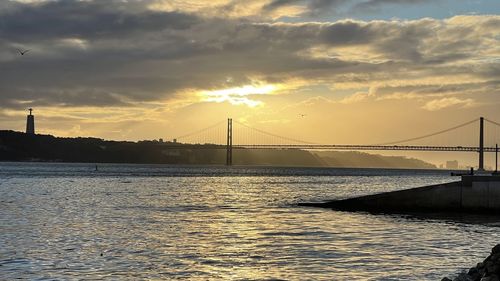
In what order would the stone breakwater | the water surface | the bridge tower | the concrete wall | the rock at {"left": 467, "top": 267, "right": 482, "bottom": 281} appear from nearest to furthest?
the stone breakwater, the rock at {"left": 467, "top": 267, "right": 482, "bottom": 281}, the water surface, the concrete wall, the bridge tower

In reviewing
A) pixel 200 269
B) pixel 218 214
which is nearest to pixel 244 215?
pixel 218 214

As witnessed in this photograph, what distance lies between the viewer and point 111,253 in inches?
955

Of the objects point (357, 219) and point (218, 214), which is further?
point (218, 214)

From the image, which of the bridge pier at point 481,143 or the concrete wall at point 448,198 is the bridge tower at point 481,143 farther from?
the concrete wall at point 448,198

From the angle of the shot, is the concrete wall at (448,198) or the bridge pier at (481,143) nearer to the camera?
the concrete wall at (448,198)

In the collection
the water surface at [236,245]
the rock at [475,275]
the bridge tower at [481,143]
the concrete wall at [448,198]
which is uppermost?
the bridge tower at [481,143]

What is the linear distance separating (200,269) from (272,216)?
21347 mm

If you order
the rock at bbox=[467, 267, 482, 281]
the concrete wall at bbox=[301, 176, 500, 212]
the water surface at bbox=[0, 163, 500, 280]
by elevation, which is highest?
the concrete wall at bbox=[301, 176, 500, 212]

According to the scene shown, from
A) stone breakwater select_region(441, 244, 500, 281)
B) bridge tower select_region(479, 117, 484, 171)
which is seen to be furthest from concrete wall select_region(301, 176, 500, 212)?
bridge tower select_region(479, 117, 484, 171)

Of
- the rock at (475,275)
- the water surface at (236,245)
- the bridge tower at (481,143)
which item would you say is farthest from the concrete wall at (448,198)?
the bridge tower at (481,143)

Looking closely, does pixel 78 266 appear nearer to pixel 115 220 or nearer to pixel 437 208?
pixel 115 220

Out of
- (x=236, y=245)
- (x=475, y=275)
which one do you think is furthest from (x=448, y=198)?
(x=475, y=275)

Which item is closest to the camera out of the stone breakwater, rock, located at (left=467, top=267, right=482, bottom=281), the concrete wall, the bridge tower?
the stone breakwater

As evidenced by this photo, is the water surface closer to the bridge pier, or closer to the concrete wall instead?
the concrete wall
